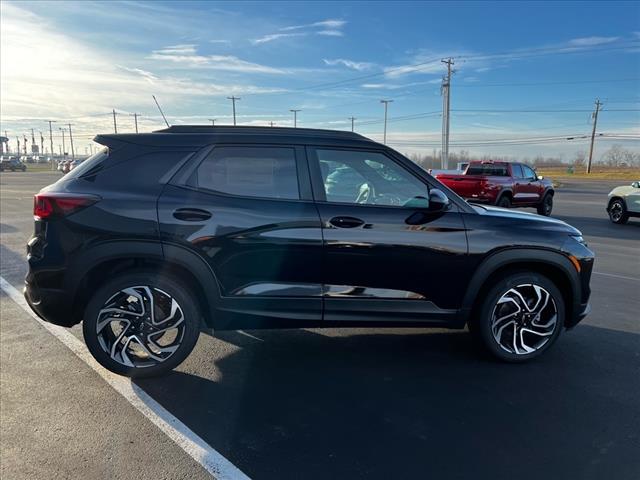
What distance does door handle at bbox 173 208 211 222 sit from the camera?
340 centimetres

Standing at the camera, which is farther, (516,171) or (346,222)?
(516,171)

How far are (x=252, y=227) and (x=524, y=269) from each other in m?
2.32

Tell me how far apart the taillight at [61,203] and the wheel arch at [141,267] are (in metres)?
0.33

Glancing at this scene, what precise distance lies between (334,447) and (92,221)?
2.31m

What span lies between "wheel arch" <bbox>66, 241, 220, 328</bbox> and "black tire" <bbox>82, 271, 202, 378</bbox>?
72mm

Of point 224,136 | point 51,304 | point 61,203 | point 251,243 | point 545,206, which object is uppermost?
point 224,136

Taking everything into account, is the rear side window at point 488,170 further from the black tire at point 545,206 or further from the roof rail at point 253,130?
the roof rail at point 253,130

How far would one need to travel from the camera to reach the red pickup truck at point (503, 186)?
629 inches

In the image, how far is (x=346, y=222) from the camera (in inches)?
138

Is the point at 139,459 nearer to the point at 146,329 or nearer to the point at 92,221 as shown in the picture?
the point at 146,329

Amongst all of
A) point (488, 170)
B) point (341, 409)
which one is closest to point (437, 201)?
point (341, 409)

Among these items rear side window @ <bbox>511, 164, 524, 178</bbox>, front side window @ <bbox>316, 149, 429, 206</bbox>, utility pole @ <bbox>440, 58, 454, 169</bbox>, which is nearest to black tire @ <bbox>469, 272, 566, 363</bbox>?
front side window @ <bbox>316, 149, 429, 206</bbox>

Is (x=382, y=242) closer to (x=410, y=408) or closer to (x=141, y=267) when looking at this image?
(x=410, y=408)

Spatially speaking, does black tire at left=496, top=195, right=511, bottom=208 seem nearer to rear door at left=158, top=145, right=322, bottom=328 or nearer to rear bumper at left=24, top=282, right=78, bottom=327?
rear door at left=158, top=145, right=322, bottom=328
